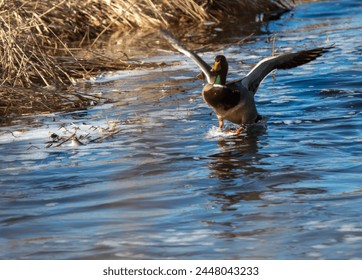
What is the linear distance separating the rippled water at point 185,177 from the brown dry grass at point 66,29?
36cm

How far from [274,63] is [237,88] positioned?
2.08ft

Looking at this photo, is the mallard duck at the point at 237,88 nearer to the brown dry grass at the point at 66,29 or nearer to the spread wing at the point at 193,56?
the spread wing at the point at 193,56

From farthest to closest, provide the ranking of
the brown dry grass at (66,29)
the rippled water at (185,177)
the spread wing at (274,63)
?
the brown dry grass at (66,29), the spread wing at (274,63), the rippled water at (185,177)

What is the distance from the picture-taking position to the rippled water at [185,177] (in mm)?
6004

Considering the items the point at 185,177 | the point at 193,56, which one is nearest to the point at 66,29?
the point at 193,56

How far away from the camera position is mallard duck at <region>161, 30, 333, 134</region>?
9.22 meters

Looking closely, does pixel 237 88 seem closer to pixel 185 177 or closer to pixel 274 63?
pixel 274 63

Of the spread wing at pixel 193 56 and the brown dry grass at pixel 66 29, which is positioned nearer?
the spread wing at pixel 193 56

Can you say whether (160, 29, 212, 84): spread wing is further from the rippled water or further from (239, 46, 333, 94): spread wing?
the rippled water

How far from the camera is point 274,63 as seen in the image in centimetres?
971

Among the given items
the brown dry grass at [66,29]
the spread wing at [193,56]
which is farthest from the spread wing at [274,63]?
the brown dry grass at [66,29]

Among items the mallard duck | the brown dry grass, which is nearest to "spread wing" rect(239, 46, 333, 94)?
the mallard duck

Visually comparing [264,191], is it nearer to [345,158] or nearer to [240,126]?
[345,158]

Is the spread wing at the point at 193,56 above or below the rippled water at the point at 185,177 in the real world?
above
